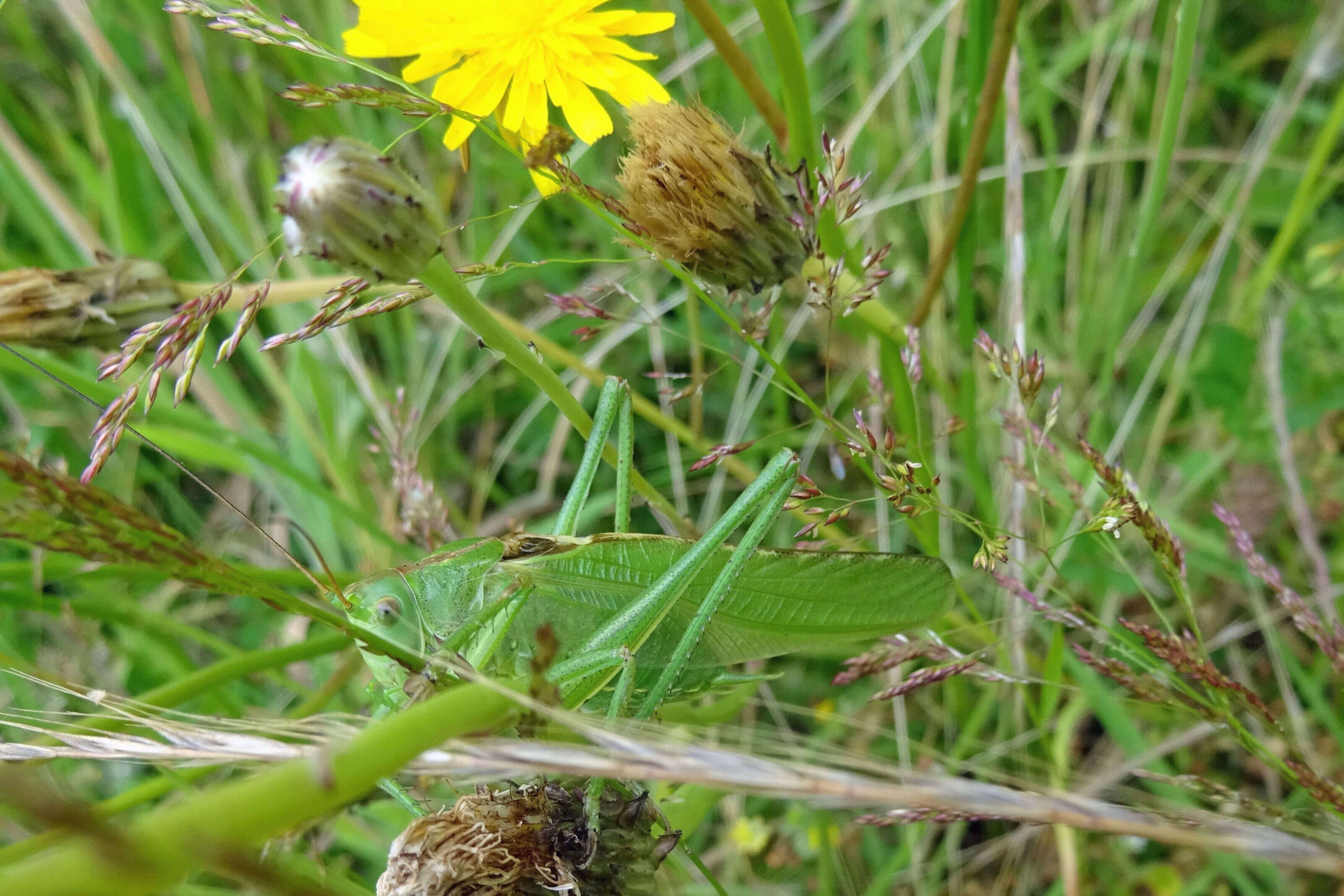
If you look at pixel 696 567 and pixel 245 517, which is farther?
pixel 696 567

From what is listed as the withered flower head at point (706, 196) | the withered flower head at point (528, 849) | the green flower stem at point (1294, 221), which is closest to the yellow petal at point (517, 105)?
the withered flower head at point (706, 196)

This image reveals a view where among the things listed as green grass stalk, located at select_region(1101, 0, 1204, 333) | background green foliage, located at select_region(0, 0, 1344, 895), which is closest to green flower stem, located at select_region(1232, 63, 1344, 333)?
background green foliage, located at select_region(0, 0, 1344, 895)

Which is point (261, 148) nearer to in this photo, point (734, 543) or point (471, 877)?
point (734, 543)

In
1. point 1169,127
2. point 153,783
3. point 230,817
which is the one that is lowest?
point 153,783

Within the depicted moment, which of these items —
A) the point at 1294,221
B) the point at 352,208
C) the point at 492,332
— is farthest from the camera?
the point at 1294,221

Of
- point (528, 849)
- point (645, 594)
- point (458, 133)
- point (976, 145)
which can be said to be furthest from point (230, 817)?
point (976, 145)

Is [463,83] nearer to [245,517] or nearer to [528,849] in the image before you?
[245,517]

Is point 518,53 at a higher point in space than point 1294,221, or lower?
higher

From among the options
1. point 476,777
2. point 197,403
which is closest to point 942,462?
point 476,777
